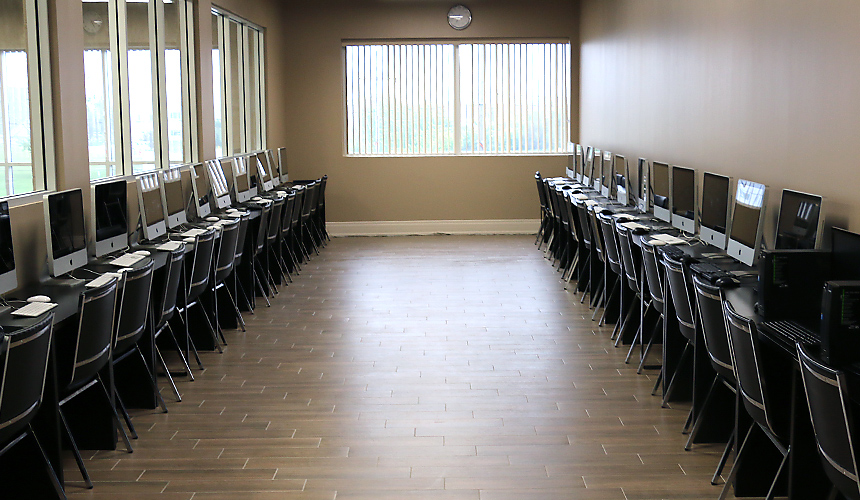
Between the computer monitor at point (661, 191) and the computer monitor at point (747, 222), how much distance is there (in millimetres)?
1443

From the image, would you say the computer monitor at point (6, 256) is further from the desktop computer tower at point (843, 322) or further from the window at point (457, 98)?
the window at point (457, 98)

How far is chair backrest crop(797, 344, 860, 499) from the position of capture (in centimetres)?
226

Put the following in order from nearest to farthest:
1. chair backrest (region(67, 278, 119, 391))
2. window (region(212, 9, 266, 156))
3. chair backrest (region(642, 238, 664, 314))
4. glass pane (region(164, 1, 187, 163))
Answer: chair backrest (region(67, 278, 119, 391))
chair backrest (region(642, 238, 664, 314))
glass pane (region(164, 1, 187, 163))
window (region(212, 9, 266, 156))

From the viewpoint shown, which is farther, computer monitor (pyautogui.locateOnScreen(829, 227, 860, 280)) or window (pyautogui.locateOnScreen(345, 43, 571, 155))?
window (pyautogui.locateOnScreen(345, 43, 571, 155))

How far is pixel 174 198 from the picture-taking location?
6.43m

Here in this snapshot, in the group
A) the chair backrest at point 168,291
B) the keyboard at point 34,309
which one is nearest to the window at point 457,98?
the chair backrest at point 168,291

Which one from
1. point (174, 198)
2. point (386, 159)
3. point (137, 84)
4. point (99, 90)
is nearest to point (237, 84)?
point (386, 159)

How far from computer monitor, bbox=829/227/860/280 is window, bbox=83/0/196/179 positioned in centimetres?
470

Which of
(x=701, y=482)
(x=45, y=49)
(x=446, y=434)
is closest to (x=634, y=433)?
(x=701, y=482)

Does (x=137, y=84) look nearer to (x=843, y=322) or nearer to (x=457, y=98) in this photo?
(x=843, y=322)

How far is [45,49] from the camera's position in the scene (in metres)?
4.98

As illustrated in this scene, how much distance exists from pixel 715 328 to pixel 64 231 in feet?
11.6

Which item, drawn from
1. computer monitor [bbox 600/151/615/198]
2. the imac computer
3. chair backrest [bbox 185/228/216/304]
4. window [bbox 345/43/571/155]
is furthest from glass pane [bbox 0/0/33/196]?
window [bbox 345/43/571/155]

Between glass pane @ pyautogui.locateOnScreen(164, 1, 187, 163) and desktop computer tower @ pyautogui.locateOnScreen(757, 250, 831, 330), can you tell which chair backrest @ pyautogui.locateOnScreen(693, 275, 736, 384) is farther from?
glass pane @ pyautogui.locateOnScreen(164, 1, 187, 163)
